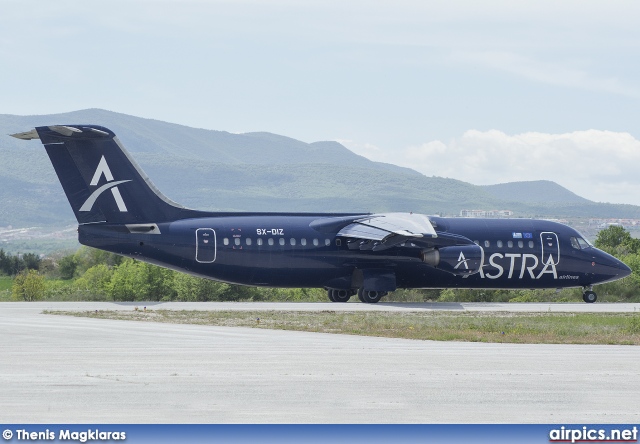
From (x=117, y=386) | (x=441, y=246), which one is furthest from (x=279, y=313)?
(x=117, y=386)

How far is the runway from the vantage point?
13797 mm

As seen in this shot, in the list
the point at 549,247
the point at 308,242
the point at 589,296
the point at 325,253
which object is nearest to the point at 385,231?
the point at 325,253

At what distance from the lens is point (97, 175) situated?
36.7m

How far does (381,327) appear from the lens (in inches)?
1099

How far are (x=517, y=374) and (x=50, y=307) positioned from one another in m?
21.2

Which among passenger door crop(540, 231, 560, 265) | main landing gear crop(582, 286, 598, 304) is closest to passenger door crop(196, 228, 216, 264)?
passenger door crop(540, 231, 560, 265)

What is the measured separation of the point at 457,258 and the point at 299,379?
2311 centimetres

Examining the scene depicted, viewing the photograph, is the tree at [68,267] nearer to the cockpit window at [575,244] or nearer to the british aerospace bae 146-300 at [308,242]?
the british aerospace bae 146-300 at [308,242]

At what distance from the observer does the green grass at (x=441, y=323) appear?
25625mm
